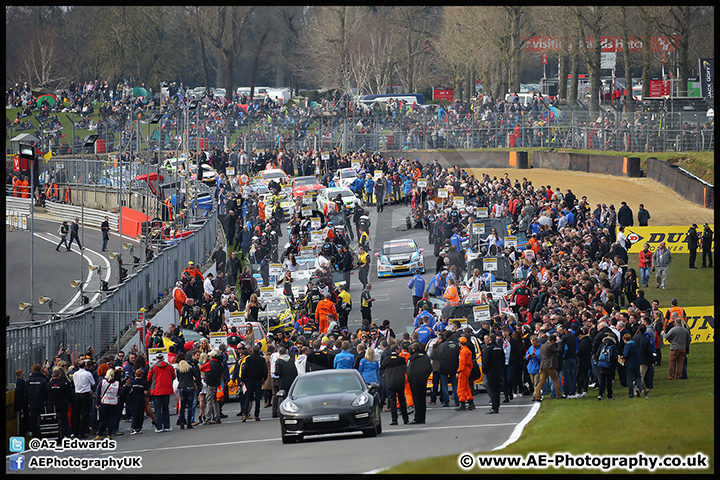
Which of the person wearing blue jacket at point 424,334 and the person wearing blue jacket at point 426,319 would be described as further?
the person wearing blue jacket at point 426,319

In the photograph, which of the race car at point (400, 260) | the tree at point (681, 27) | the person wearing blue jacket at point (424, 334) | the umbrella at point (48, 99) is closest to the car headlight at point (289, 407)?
the person wearing blue jacket at point (424, 334)

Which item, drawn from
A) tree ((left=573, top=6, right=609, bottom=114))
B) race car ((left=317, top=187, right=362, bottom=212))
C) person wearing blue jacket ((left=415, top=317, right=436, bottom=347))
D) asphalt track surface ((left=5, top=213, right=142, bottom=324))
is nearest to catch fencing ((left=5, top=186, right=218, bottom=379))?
asphalt track surface ((left=5, top=213, right=142, bottom=324))

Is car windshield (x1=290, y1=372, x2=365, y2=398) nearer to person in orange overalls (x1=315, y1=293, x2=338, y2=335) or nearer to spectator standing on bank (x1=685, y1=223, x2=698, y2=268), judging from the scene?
person in orange overalls (x1=315, y1=293, x2=338, y2=335)

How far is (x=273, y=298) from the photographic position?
26578mm

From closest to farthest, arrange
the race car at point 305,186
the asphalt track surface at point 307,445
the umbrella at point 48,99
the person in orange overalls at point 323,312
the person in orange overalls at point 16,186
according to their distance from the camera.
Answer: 1. the asphalt track surface at point 307,445
2. the person in orange overalls at point 323,312
3. the race car at point 305,186
4. the person in orange overalls at point 16,186
5. the umbrella at point 48,99

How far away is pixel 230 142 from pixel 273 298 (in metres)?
39.2

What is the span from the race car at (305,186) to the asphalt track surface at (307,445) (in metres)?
25.8

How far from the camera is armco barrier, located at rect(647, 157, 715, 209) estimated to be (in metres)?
41.0

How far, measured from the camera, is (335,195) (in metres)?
44.0

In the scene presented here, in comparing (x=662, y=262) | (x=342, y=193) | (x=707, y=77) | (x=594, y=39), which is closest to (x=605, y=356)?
(x=662, y=262)

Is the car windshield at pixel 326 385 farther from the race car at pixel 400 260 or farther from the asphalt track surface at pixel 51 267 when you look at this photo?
the race car at pixel 400 260

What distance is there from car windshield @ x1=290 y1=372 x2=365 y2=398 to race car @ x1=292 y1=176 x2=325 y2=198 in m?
29.2

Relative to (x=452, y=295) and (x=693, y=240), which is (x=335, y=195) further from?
(x=452, y=295)

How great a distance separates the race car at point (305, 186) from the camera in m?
46.0
